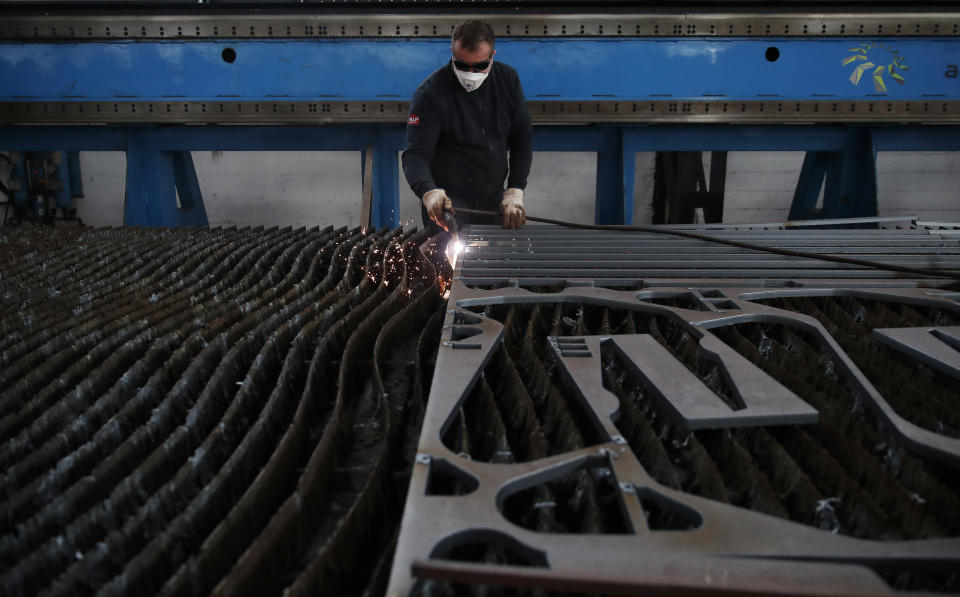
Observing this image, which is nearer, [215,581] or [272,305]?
[215,581]

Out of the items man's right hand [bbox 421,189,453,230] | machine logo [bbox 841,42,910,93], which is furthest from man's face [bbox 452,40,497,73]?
machine logo [bbox 841,42,910,93]

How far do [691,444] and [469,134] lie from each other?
7.68 ft

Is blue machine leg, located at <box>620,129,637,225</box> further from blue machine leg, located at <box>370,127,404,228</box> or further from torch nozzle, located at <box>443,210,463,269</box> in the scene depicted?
torch nozzle, located at <box>443,210,463,269</box>

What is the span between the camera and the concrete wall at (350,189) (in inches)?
251

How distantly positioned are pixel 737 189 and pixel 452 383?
6346mm

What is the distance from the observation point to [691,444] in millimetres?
785

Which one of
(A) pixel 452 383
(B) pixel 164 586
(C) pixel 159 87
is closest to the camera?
(B) pixel 164 586

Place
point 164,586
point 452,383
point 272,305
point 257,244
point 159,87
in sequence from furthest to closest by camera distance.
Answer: point 159,87 → point 257,244 → point 272,305 → point 452,383 → point 164,586

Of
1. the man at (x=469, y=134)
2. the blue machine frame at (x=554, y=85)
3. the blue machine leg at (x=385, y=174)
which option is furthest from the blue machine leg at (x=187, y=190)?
the man at (x=469, y=134)

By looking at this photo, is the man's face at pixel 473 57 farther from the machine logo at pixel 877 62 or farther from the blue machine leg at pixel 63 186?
the blue machine leg at pixel 63 186

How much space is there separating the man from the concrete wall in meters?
3.54

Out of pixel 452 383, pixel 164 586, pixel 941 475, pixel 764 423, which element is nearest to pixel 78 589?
pixel 164 586

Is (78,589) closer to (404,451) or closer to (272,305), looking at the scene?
(404,451)

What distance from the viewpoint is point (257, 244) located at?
1975 millimetres
